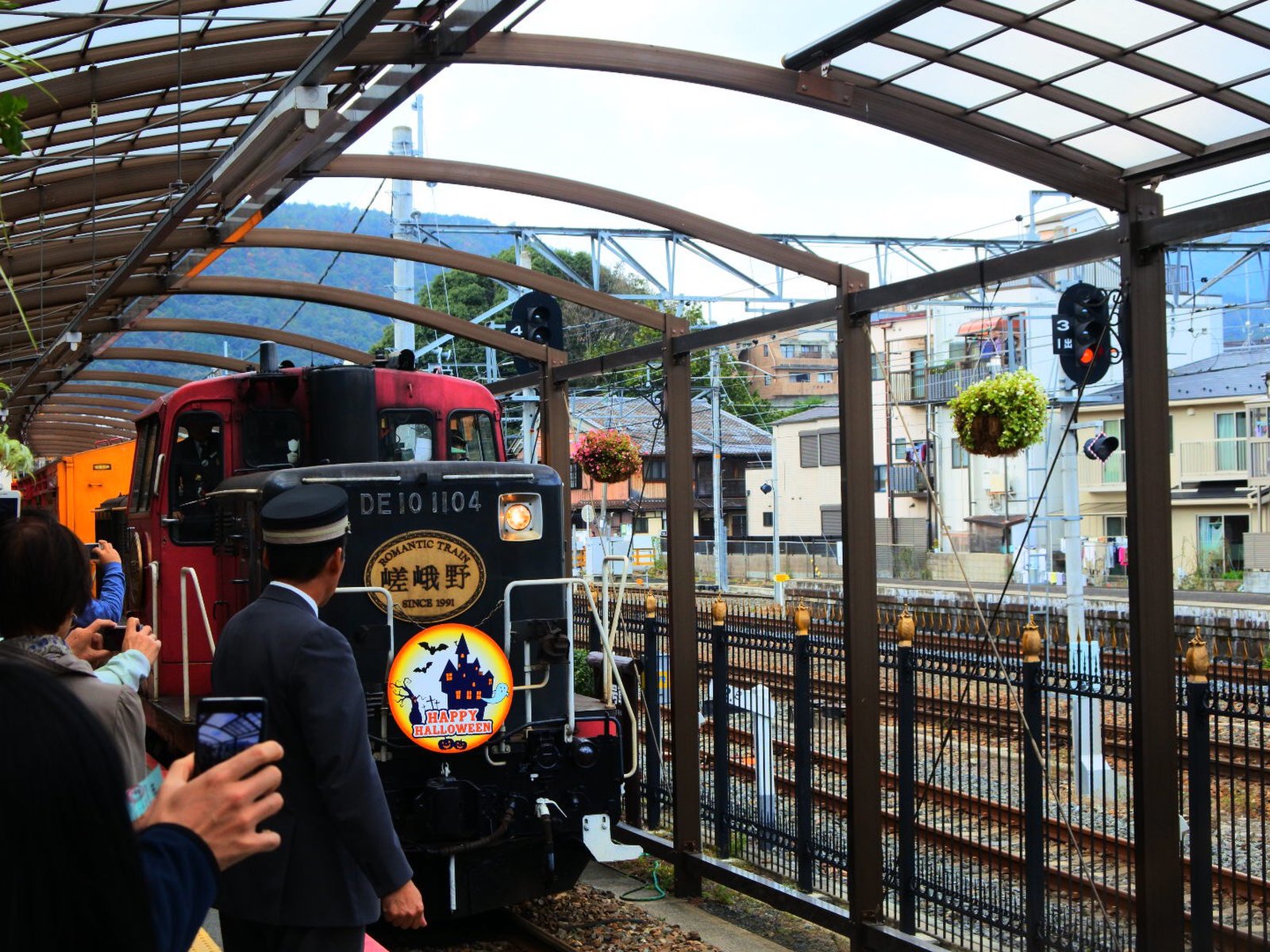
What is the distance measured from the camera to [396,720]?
21.2 feet

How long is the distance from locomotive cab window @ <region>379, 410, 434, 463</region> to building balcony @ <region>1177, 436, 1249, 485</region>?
25.7 m

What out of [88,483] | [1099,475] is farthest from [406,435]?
[1099,475]

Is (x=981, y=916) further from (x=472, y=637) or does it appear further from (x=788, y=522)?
(x=788, y=522)

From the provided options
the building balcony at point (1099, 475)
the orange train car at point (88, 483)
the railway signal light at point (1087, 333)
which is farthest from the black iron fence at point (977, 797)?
the building balcony at point (1099, 475)

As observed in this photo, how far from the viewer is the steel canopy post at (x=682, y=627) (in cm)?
812

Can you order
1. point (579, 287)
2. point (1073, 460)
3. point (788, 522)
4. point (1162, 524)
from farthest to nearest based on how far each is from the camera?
point (788, 522) → point (1073, 460) → point (579, 287) → point (1162, 524)

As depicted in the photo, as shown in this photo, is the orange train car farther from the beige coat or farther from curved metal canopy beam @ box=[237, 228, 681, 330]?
the beige coat

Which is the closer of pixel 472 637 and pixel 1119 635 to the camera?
pixel 472 637

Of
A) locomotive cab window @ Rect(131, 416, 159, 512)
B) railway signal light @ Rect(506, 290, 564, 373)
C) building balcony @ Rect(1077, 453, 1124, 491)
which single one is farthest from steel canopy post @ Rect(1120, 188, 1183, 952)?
building balcony @ Rect(1077, 453, 1124, 491)

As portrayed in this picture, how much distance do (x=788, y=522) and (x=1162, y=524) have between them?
136ft

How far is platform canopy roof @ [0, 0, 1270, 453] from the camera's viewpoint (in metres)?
4.95

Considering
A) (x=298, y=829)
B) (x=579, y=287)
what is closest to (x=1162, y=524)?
(x=298, y=829)

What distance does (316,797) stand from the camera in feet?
11.3

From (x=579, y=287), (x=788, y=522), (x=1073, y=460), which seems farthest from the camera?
(x=788, y=522)
